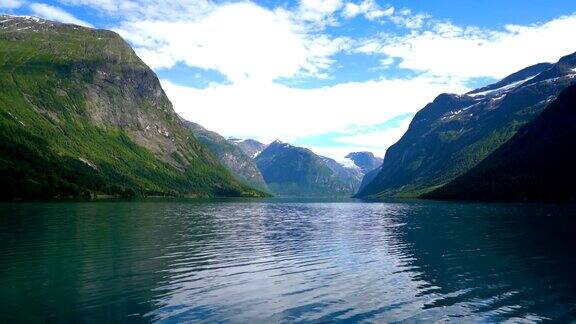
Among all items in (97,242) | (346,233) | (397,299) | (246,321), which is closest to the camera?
(246,321)

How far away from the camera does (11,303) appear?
3000cm

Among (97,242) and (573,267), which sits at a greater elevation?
(97,242)

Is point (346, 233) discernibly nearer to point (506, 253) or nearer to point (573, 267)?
point (506, 253)

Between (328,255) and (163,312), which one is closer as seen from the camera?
(163,312)

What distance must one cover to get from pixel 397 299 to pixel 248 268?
1635cm

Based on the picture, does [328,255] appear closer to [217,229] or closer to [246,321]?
[246,321]

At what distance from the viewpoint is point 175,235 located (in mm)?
71938

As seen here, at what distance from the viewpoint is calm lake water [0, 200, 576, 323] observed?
28.7 meters

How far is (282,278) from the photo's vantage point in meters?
39.2

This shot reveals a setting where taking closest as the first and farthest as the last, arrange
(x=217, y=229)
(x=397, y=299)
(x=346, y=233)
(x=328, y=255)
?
1. (x=397, y=299)
2. (x=328, y=255)
3. (x=346, y=233)
4. (x=217, y=229)

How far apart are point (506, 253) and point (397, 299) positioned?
2753 centimetres

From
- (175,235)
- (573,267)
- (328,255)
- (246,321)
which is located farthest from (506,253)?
(175,235)

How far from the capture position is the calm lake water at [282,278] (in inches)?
1129

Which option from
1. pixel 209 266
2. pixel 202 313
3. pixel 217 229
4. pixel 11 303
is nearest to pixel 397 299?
pixel 202 313
